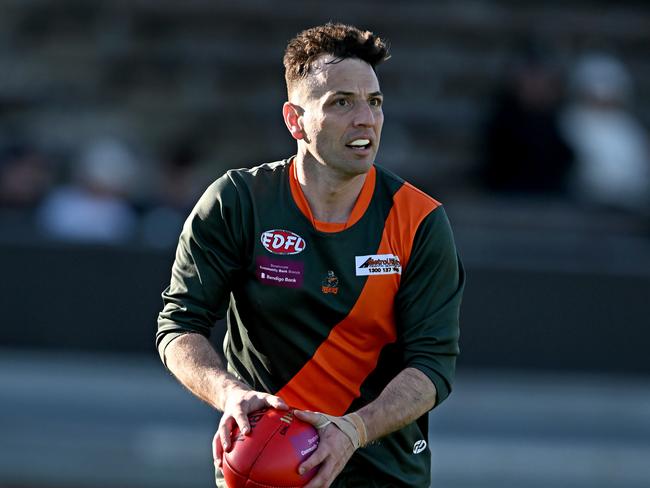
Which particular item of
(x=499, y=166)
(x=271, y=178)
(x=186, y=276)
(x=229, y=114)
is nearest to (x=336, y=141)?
(x=271, y=178)

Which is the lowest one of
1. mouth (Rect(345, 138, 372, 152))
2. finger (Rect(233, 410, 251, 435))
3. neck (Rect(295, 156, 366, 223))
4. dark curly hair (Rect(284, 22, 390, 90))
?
finger (Rect(233, 410, 251, 435))

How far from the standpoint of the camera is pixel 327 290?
4.64 m

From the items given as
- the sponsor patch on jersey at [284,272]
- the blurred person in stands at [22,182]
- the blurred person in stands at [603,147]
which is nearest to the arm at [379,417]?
the sponsor patch on jersey at [284,272]

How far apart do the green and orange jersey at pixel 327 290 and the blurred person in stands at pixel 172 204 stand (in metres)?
6.17

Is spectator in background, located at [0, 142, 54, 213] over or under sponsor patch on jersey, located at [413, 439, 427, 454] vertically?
over

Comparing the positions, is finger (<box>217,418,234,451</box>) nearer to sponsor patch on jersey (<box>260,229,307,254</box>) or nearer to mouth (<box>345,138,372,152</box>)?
sponsor patch on jersey (<box>260,229,307,254</box>)

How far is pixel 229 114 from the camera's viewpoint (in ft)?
50.0

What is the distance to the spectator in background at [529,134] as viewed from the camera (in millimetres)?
12469

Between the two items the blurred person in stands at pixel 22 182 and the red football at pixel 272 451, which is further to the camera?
the blurred person in stands at pixel 22 182

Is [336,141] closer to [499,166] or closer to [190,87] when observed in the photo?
[499,166]

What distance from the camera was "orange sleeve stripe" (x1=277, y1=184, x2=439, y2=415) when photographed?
4637 mm

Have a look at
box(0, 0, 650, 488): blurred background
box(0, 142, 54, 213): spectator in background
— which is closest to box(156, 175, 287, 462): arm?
box(0, 0, 650, 488): blurred background

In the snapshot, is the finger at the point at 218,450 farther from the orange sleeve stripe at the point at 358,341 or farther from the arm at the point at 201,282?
the orange sleeve stripe at the point at 358,341

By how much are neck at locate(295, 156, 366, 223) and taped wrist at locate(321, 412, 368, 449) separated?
2.54ft
